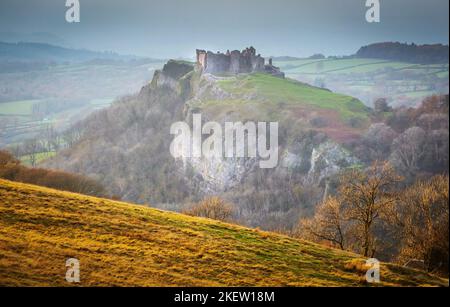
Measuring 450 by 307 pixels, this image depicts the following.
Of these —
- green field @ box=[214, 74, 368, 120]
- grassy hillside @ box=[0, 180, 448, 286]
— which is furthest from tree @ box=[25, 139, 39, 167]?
grassy hillside @ box=[0, 180, 448, 286]

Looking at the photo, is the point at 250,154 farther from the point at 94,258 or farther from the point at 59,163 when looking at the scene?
the point at 94,258

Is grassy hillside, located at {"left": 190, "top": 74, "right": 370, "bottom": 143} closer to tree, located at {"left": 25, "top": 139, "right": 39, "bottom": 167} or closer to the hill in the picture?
the hill

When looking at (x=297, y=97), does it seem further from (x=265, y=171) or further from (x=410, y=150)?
(x=410, y=150)

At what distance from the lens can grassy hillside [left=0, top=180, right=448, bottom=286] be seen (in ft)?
90.5

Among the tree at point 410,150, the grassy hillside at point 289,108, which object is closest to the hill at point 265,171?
the grassy hillside at point 289,108

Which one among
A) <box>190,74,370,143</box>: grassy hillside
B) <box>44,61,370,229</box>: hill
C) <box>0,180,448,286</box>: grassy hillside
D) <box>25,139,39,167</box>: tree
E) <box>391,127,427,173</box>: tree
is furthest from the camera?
<box>25,139,39,167</box>: tree

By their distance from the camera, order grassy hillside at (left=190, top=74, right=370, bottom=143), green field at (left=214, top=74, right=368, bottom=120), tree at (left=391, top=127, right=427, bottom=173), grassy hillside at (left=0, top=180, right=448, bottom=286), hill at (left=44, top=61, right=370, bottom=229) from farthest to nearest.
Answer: green field at (left=214, top=74, right=368, bottom=120), grassy hillside at (left=190, top=74, right=370, bottom=143), hill at (left=44, top=61, right=370, bottom=229), tree at (left=391, top=127, right=427, bottom=173), grassy hillside at (left=0, top=180, right=448, bottom=286)

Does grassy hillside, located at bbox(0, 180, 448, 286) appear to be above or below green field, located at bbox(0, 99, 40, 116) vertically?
below

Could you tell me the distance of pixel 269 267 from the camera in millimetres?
31656

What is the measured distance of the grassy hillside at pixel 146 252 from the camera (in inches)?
1086

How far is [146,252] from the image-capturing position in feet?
104

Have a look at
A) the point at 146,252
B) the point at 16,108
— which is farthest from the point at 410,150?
the point at 16,108

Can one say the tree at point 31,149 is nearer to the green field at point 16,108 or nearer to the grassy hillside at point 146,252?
the green field at point 16,108

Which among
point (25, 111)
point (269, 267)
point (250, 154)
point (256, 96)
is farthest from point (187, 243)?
point (25, 111)
